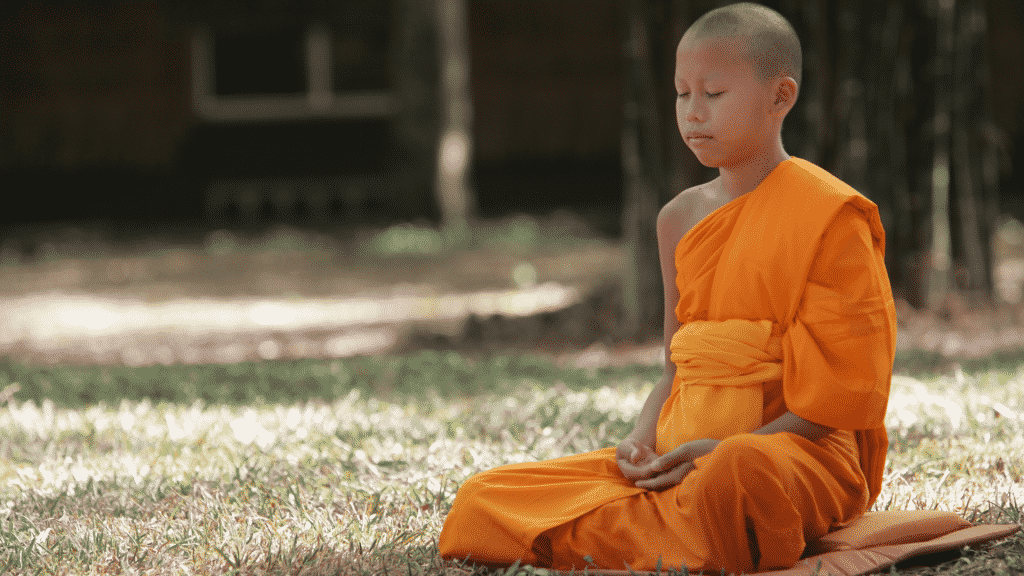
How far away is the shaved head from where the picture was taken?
98.6 inches

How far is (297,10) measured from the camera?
1555 centimetres

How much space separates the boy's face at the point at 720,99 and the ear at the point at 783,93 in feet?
0.07

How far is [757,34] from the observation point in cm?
250

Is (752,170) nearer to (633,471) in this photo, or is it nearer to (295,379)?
(633,471)

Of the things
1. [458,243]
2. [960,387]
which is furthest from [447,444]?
[458,243]

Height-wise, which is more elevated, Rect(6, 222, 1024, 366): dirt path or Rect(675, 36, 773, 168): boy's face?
Rect(675, 36, 773, 168): boy's face

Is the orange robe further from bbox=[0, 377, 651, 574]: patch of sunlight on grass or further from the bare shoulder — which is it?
bbox=[0, 377, 651, 574]: patch of sunlight on grass

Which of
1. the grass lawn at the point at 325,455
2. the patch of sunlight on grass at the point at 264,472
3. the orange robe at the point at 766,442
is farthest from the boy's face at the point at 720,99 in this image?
the patch of sunlight on grass at the point at 264,472

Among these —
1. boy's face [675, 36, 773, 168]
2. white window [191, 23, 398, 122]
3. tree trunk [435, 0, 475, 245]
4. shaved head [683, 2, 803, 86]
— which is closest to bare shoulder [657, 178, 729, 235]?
boy's face [675, 36, 773, 168]

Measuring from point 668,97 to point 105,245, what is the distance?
869cm

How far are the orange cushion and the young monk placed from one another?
4cm

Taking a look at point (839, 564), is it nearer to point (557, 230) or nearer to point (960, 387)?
point (960, 387)

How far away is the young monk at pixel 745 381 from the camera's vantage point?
2.48 metres

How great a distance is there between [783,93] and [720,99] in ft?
0.53
